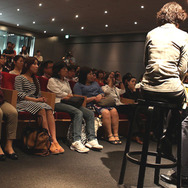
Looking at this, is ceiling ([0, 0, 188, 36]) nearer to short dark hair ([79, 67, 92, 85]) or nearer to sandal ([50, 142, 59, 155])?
short dark hair ([79, 67, 92, 85])

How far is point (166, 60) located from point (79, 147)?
1.82 metres

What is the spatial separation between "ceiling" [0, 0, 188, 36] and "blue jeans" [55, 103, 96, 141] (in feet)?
16.7

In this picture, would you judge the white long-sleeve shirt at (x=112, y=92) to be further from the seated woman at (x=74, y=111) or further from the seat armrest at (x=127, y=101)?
the seated woman at (x=74, y=111)

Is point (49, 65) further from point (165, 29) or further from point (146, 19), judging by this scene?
point (146, 19)

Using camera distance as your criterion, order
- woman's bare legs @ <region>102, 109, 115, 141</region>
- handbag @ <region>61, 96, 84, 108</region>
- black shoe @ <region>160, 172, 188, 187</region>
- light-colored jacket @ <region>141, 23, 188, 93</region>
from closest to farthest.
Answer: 1. light-colored jacket @ <region>141, 23, 188, 93</region>
2. black shoe @ <region>160, 172, 188, 187</region>
3. handbag @ <region>61, 96, 84, 108</region>
4. woman's bare legs @ <region>102, 109, 115, 141</region>

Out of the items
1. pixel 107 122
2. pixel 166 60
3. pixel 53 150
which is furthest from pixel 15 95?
pixel 166 60

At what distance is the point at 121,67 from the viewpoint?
1274 cm

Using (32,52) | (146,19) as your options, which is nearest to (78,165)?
(146,19)

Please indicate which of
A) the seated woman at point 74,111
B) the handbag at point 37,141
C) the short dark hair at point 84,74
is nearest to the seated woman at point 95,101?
the short dark hair at point 84,74

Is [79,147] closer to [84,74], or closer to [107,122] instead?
[107,122]

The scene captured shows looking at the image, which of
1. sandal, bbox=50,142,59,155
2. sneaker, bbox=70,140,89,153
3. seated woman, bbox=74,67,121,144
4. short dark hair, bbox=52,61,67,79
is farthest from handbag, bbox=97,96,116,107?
sandal, bbox=50,142,59,155

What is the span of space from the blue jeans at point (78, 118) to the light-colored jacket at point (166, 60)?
161cm

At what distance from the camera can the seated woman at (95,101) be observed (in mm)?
4078

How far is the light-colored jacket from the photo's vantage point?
1.96 metres
